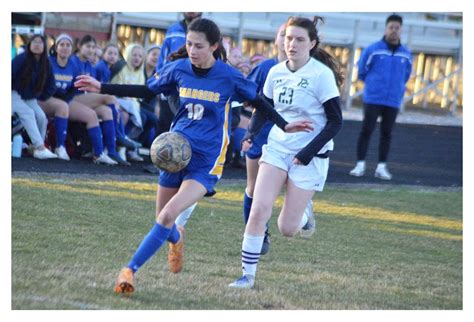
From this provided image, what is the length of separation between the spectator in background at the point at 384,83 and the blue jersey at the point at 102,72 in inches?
143

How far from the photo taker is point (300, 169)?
23.6 ft

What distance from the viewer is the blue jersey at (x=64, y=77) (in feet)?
42.2

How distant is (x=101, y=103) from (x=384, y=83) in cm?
393

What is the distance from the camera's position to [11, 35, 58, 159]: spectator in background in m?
12.3

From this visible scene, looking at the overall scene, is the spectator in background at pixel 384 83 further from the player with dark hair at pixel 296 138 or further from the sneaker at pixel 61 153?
the player with dark hair at pixel 296 138

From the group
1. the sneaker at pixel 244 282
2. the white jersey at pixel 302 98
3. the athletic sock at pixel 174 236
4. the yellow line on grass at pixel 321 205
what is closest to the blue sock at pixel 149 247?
the athletic sock at pixel 174 236

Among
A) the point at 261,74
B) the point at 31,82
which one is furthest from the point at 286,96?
the point at 31,82

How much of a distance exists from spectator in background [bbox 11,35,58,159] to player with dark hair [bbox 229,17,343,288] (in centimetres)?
560

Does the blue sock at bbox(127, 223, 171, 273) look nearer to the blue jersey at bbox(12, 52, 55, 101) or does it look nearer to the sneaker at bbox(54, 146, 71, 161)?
the blue jersey at bbox(12, 52, 55, 101)

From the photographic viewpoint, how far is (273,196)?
23.2 feet

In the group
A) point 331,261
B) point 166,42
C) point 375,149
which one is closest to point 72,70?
point 166,42

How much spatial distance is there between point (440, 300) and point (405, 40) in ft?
59.0

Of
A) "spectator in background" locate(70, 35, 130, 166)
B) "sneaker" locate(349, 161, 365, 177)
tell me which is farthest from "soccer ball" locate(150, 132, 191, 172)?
"sneaker" locate(349, 161, 365, 177)

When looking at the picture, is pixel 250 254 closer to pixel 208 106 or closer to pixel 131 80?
pixel 208 106
